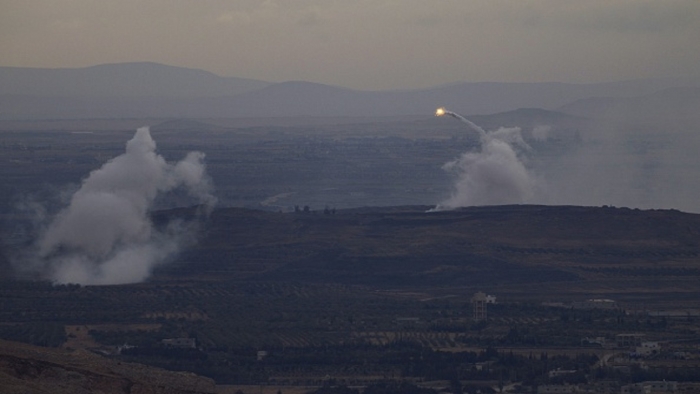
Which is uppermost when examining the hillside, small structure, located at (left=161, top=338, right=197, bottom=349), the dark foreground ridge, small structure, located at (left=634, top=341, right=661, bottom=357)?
the dark foreground ridge

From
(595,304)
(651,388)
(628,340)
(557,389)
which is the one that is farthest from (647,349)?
(595,304)

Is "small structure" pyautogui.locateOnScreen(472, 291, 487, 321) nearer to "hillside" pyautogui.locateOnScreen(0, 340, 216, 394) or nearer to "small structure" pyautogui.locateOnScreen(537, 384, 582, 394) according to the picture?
"small structure" pyautogui.locateOnScreen(537, 384, 582, 394)

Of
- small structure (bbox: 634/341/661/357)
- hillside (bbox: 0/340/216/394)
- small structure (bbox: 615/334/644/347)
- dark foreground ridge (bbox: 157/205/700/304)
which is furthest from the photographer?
dark foreground ridge (bbox: 157/205/700/304)

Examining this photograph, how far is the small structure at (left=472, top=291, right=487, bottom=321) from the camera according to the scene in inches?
2891

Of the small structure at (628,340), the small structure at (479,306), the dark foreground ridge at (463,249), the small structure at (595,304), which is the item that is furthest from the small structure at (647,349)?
the dark foreground ridge at (463,249)

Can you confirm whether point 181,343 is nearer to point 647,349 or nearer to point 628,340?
point 628,340

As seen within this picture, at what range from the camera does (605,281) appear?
84812 millimetres

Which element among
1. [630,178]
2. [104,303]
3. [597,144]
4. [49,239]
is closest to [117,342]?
[104,303]

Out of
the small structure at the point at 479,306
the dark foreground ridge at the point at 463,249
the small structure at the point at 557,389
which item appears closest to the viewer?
the small structure at the point at 557,389

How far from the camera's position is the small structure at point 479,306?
73.4m

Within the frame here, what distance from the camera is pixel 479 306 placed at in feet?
245

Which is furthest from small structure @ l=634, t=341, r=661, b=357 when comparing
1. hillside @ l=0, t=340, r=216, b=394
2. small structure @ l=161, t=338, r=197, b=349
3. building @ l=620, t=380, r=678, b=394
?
hillside @ l=0, t=340, r=216, b=394

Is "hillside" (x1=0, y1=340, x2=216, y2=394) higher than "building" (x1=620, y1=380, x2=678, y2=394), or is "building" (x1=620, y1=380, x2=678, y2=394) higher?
"hillside" (x1=0, y1=340, x2=216, y2=394)

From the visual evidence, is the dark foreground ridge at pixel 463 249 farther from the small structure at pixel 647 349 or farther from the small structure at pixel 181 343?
the small structure at pixel 181 343
